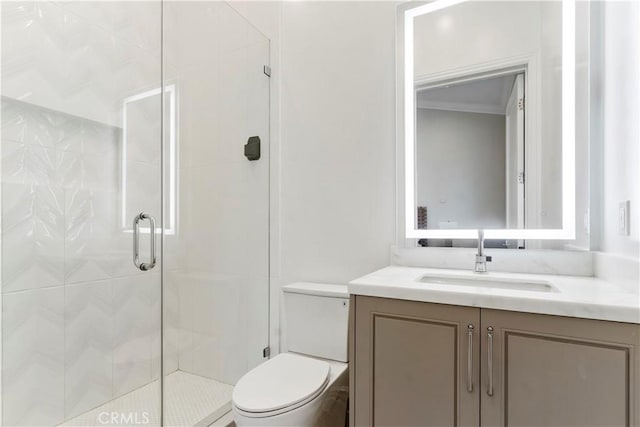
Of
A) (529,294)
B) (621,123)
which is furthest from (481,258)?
(621,123)

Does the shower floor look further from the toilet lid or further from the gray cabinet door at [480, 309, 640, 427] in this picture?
the gray cabinet door at [480, 309, 640, 427]

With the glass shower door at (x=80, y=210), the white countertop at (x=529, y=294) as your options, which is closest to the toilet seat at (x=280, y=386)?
the white countertop at (x=529, y=294)

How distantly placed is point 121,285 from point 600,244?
2.18 m

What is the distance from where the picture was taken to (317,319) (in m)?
1.63

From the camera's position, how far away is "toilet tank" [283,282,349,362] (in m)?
1.57

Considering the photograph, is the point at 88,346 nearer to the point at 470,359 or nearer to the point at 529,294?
the point at 470,359

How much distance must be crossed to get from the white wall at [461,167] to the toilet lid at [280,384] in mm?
811

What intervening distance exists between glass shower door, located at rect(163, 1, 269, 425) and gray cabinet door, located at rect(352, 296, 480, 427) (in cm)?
90

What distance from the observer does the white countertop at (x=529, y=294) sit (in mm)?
853

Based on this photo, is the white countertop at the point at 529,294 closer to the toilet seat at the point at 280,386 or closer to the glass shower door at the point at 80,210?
the toilet seat at the point at 280,386

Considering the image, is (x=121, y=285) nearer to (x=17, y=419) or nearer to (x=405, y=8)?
(x=17, y=419)

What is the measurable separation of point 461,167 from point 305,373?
43.3 inches

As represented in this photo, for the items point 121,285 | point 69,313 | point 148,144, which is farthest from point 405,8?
point 69,313

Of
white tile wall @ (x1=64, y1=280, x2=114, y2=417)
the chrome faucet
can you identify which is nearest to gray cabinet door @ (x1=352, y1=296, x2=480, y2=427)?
the chrome faucet
